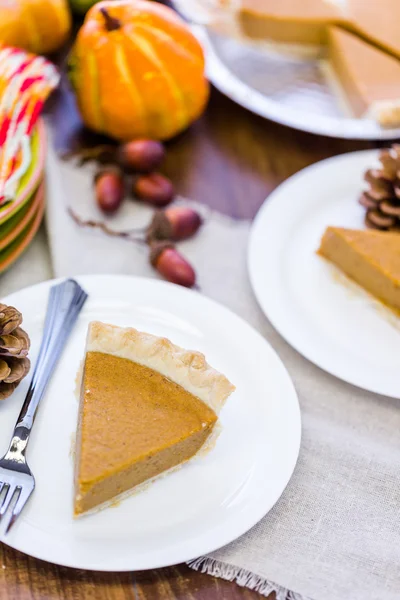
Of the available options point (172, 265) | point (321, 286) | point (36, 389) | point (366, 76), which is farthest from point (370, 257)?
point (36, 389)

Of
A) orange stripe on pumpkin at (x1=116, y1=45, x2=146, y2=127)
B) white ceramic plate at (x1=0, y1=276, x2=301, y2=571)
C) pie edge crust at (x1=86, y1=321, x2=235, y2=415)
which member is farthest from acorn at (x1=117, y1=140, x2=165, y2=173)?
pie edge crust at (x1=86, y1=321, x2=235, y2=415)

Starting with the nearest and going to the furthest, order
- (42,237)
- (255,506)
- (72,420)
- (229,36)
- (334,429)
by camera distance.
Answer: (255,506) → (72,420) → (334,429) → (42,237) → (229,36)

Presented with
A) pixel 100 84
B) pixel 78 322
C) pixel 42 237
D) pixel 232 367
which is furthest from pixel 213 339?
pixel 100 84

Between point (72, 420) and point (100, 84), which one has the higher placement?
point (100, 84)

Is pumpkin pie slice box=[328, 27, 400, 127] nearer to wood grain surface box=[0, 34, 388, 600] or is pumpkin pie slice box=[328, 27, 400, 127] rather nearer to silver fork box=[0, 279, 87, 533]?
wood grain surface box=[0, 34, 388, 600]

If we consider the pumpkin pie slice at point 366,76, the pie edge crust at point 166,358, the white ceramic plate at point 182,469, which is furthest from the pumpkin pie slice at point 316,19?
the pie edge crust at point 166,358

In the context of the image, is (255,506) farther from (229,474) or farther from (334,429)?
(334,429)

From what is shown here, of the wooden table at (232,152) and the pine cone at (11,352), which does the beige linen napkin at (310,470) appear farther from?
the pine cone at (11,352)
